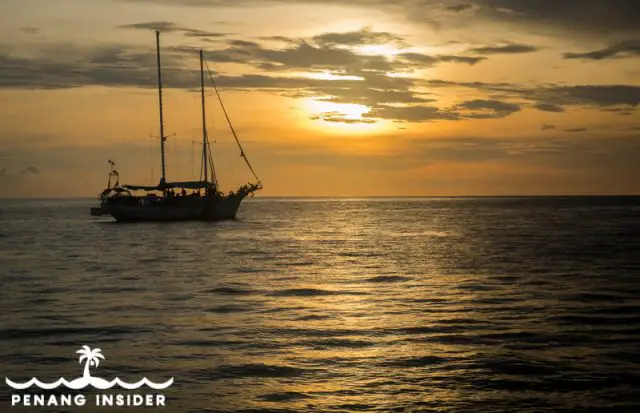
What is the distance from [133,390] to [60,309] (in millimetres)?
15047

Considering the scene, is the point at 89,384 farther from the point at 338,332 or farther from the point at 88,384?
the point at 338,332

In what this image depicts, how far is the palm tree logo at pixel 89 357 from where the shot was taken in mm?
21116

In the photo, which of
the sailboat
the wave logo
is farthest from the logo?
the sailboat

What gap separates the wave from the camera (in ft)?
65.0

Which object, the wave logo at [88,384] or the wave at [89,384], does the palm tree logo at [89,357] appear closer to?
the wave logo at [88,384]

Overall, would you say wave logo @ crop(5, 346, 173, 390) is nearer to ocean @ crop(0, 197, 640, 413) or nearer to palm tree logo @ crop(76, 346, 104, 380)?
palm tree logo @ crop(76, 346, 104, 380)

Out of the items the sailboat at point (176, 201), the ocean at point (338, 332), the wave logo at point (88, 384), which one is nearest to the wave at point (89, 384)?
the wave logo at point (88, 384)

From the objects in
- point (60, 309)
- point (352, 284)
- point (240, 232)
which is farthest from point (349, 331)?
point (240, 232)

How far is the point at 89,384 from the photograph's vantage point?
66.0 ft

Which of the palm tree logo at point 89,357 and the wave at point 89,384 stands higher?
the palm tree logo at point 89,357

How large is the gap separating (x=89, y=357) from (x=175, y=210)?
9603cm

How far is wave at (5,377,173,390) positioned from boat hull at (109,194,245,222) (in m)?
96.9

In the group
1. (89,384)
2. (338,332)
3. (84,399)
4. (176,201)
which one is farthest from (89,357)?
(176,201)

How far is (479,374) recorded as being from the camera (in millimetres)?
20906
